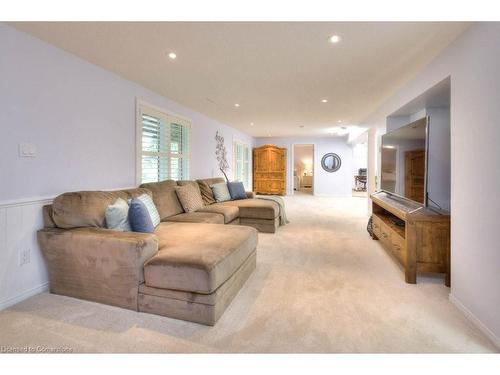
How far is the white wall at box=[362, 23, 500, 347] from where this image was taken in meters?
1.63

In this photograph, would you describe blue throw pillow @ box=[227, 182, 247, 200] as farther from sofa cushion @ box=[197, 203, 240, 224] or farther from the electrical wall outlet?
the electrical wall outlet

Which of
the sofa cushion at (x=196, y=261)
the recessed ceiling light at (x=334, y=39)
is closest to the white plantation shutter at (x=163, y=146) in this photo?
the sofa cushion at (x=196, y=261)

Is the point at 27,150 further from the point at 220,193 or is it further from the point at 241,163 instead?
the point at 241,163

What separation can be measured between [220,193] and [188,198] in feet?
3.48

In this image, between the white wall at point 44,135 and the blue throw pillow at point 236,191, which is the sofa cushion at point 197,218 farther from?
the blue throw pillow at point 236,191

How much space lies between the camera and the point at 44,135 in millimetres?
2275

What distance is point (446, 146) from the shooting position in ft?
9.91

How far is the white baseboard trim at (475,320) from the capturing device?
160 cm
